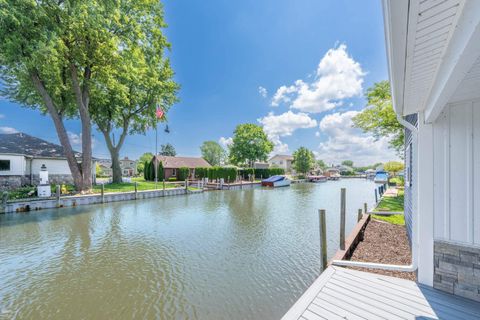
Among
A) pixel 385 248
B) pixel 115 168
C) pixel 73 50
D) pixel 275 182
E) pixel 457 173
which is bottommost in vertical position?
pixel 275 182

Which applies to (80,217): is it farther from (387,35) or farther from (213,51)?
(213,51)

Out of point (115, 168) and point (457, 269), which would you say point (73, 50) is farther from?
point (457, 269)

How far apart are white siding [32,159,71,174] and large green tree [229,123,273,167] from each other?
962 inches

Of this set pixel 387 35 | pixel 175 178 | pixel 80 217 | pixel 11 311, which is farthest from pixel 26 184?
pixel 387 35

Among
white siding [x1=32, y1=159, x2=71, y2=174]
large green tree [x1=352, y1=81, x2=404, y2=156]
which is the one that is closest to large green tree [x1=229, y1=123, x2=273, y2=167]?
large green tree [x1=352, y1=81, x2=404, y2=156]

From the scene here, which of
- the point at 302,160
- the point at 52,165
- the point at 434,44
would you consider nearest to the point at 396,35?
A: the point at 434,44

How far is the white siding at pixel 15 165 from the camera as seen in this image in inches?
599

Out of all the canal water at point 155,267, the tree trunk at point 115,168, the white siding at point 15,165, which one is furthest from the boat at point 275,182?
the white siding at point 15,165

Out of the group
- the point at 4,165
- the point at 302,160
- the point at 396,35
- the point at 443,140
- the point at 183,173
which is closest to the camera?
the point at 396,35

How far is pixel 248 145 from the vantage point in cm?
3762

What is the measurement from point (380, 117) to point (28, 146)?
27.2 meters

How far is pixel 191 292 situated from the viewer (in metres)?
4.19

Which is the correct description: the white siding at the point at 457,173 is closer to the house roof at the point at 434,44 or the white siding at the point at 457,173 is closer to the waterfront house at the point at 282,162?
the house roof at the point at 434,44

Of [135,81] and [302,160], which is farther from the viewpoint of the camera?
[302,160]
